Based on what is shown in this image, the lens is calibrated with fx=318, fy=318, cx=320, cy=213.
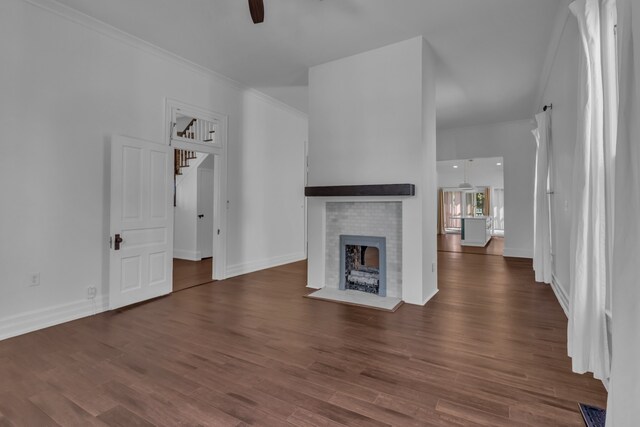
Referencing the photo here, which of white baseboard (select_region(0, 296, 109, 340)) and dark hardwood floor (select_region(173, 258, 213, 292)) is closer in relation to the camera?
white baseboard (select_region(0, 296, 109, 340))

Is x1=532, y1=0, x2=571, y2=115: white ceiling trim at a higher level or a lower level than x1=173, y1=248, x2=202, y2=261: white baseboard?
higher

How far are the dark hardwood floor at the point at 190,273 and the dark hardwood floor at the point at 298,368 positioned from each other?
0.99m

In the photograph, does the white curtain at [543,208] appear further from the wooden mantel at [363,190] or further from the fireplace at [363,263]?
the fireplace at [363,263]

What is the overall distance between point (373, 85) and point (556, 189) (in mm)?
2755

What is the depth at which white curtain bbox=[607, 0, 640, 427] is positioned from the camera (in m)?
1.25

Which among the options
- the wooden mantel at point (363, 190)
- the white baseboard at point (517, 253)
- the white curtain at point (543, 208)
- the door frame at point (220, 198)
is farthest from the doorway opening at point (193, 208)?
the white baseboard at point (517, 253)

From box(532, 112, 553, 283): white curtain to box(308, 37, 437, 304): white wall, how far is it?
1731 mm

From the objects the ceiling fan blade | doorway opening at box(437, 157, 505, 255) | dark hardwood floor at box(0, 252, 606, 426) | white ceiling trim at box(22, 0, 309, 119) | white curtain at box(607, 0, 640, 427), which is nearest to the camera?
white curtain at box(607, 0, 640, 427)

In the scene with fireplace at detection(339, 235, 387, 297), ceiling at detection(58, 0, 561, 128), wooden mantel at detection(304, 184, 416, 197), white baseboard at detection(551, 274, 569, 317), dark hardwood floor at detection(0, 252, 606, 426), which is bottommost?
dark hardwood floor at detection(0, 252, 606, 426)

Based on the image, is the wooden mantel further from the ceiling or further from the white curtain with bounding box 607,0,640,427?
the white curtain with bounding box 607,0,640,427

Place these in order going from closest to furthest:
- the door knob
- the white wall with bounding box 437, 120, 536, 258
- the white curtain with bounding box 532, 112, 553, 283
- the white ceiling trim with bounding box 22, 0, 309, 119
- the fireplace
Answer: the white ceiling trim with bounding box 22, 0, 309, 119 < the door knob < the fireplace < the white curtain with bounding box 532, 112, 553, 283 < the white wall with bounding box 437, 120, 536, 258

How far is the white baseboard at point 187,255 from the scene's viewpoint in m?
7.12

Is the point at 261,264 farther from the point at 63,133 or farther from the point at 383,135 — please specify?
the point at 63,133

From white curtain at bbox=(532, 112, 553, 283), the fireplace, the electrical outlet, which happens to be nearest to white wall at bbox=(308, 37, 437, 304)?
the fireplace
